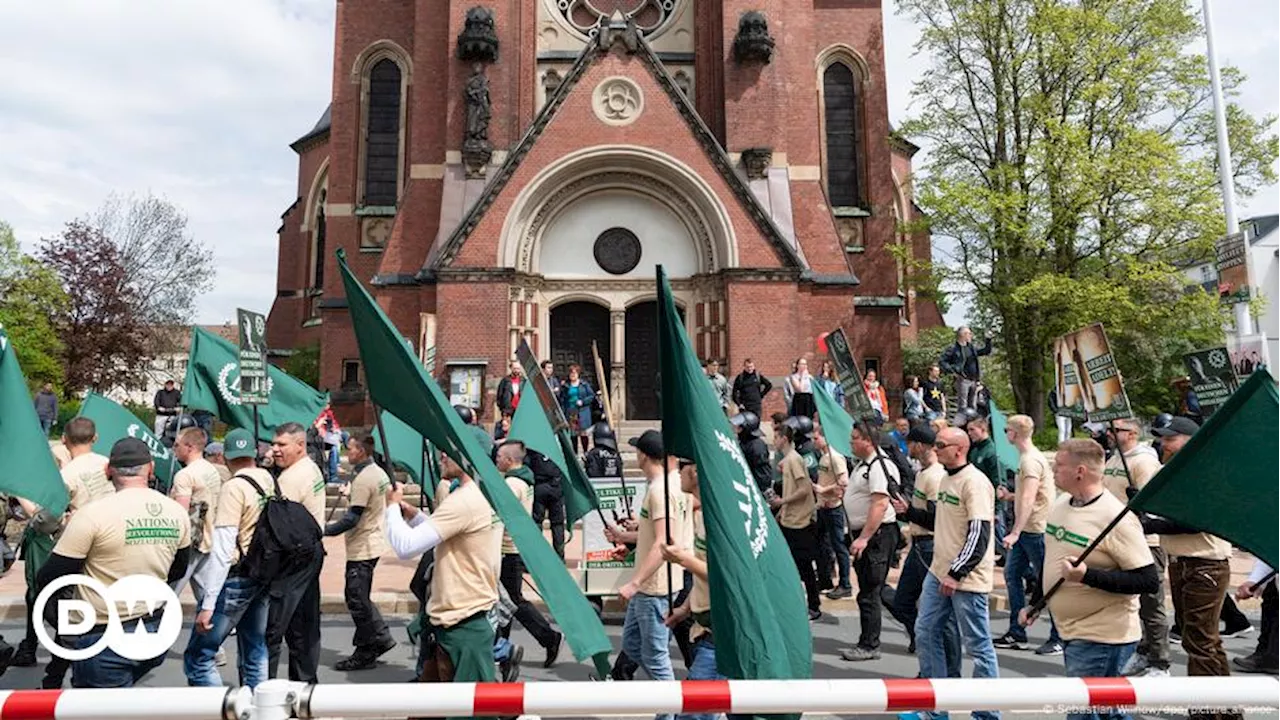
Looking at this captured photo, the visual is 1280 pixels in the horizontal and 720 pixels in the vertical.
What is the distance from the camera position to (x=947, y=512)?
5.23m

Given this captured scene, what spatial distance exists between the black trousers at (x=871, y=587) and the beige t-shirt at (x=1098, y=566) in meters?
2.76

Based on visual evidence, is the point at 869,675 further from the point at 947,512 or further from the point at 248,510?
the point at 248,510

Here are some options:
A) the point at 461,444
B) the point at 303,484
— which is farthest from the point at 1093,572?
the point at 303,484

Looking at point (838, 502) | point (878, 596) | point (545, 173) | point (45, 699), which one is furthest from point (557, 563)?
point (545, 173)

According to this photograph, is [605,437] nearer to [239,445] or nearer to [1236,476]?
[239,445]

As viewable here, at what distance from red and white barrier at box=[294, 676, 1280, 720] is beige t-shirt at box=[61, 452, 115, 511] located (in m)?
4.77

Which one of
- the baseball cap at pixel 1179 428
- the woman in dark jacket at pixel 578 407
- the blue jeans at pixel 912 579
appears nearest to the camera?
the baseball cap at pixel 1179 428

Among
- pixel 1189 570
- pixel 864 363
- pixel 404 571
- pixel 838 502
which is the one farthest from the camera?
pixel 864 363

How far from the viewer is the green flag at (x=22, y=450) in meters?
4.86

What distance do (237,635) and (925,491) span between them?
16.5ft

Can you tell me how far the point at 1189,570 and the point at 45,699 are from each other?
5886 mm

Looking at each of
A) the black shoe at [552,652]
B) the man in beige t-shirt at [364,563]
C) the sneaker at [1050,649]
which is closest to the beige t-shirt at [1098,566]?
the sneaker at [1050,649]

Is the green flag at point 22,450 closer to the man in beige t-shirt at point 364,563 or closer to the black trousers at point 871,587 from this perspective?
the man in beige t-shirt at point 364,563

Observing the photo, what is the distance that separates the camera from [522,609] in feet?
22.0
